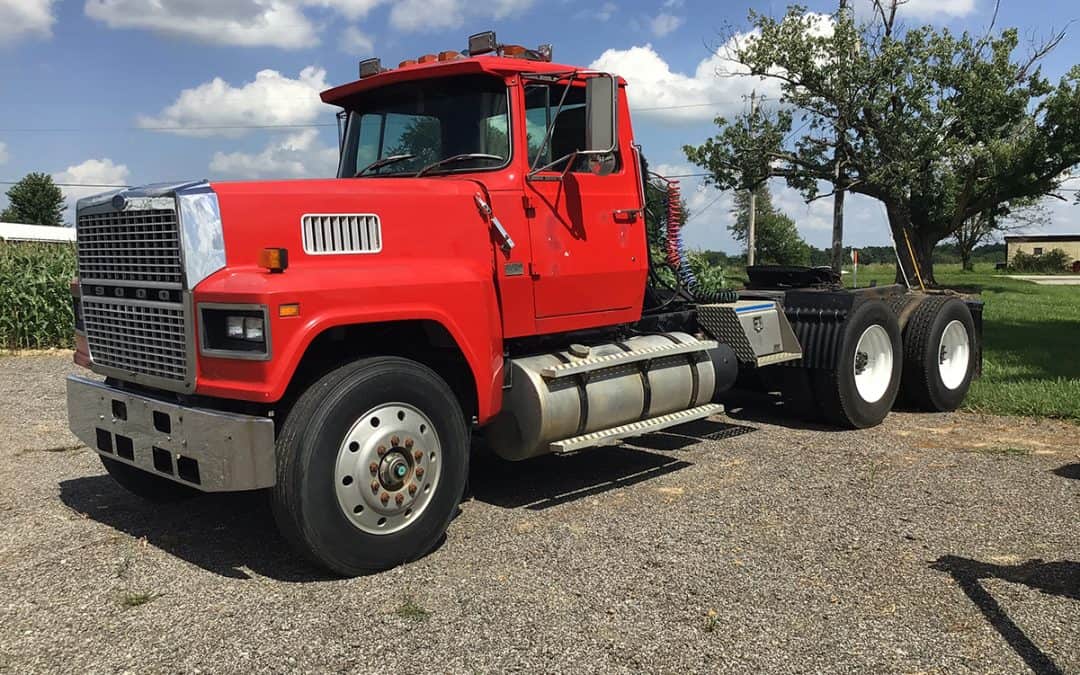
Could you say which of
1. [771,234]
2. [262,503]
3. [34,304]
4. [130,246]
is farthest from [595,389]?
[771,234]

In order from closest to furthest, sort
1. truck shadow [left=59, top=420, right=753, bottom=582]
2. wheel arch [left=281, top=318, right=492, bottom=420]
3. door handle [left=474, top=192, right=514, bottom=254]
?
wheel arch [left=281, top=318, right=492, bottom=420] → truck shadow [left=59, top=420, right=753, bottom=582] → door handle [left=474, top=192, right=514, bottom=254]

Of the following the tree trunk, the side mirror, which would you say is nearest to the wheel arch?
the side mirror

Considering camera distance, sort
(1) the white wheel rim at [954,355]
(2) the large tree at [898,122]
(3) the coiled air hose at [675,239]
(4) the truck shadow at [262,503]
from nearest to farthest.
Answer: (4) the truck shadow at [262,503] → (3) the coiled air hose at [675,239] → (1) the white wheel rim at [954,355] → (2) the large tree at [898,122]

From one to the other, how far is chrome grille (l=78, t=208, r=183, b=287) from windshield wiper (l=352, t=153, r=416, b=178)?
177 centimetres

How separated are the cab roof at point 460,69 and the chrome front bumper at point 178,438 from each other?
2.56m

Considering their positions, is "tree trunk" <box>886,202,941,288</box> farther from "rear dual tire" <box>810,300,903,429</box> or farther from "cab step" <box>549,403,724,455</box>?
"cab step" <box>549,403,724,455</box>

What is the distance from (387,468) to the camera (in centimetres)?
457

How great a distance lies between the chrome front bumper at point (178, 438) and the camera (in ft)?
13.7

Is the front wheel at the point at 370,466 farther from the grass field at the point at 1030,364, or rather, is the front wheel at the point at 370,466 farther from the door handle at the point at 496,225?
the grass field at the point at 1030,364

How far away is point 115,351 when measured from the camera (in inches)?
195

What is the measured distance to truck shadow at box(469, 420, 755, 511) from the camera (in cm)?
612

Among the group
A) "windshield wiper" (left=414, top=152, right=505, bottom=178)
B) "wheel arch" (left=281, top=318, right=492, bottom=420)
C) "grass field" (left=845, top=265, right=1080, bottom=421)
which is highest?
"windshield wiper" (left=414, top=152, right=505, bottom=178)

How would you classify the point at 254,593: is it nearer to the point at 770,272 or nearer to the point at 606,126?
the point at 606,126

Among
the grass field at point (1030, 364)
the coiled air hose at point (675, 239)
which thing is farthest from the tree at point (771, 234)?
A: the coiled air hose at point (675, 239)
